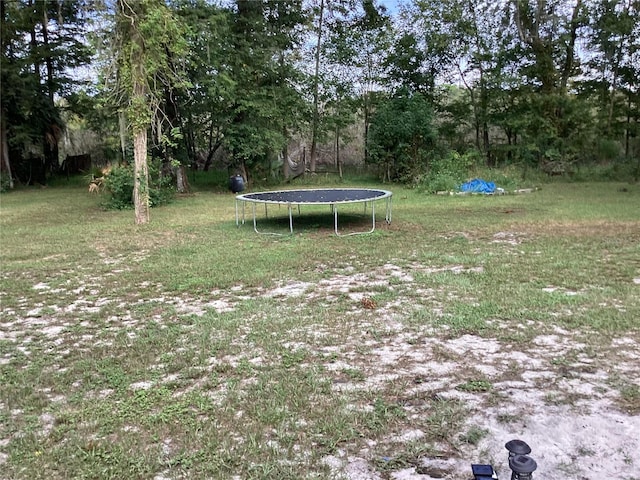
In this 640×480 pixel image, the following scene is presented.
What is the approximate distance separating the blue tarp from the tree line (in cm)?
182

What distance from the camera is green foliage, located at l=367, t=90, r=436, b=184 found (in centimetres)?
1406

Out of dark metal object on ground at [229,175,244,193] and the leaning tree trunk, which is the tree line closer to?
dark metal object on ground at [229,175,244,193]

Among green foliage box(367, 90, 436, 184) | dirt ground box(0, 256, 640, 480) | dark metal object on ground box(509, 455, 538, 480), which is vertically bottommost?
dirt ground box(0, 256, 640, 480)

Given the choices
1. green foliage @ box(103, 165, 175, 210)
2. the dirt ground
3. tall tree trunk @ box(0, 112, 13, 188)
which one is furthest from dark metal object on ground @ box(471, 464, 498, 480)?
tall tree trunk @ box(0, 112, 13, 188)

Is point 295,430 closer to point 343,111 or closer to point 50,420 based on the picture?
point 50,420

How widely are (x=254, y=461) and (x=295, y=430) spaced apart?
24cm

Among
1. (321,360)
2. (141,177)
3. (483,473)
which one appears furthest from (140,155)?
(483,473)

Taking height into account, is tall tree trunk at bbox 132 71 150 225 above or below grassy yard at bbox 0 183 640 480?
above

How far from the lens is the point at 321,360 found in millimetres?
2639

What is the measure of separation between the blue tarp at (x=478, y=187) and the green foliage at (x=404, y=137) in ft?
7.32

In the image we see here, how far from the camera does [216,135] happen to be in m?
15.2

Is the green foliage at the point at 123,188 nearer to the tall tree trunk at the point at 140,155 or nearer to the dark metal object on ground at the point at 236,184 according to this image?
the tall tree trunk at the point at 140,155

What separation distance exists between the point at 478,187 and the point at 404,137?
3631 millimetres

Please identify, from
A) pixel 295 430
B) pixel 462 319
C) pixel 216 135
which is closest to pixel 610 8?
pixel 216 135
